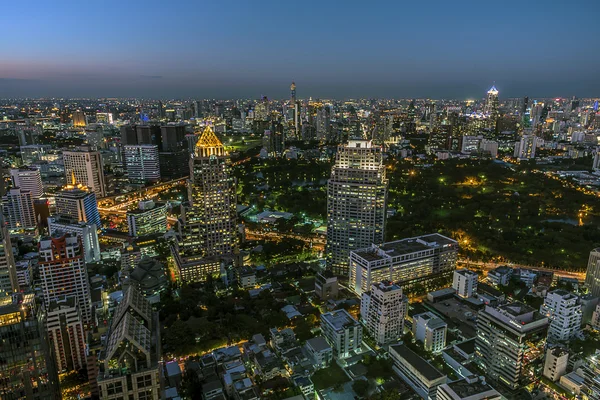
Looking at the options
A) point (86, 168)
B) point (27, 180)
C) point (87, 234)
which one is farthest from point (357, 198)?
point (27, 180)

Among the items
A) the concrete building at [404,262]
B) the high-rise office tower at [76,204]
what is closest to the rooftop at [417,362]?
the concrete building at [404,262]

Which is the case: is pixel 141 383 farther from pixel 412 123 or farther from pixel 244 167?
pixel 412 123

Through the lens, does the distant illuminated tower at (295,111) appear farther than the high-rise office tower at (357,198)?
Yes

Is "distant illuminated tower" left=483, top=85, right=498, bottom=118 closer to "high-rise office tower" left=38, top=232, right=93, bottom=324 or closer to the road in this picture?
the road

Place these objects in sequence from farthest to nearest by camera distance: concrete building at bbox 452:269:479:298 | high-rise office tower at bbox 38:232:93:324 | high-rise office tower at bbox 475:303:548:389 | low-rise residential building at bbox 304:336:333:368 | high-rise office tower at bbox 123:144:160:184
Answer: high-rise office tower at bbox 123:144:160:184, concrete building at bbox 452:269:479:298, high-rise office tower at bbox 38:232:93:324, low-rise residential building at bbox 304:336:333:368, high-rise office tower at bbox 475:303:548:389

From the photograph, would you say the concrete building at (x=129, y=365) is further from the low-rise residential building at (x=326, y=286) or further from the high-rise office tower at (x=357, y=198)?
the high-rise office tower at (x=357, y=198)

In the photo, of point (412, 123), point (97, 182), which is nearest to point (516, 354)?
point (97, 182)

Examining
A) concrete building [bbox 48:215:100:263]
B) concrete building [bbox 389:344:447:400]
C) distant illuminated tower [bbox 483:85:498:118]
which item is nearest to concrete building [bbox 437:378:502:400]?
concrete building [bbox 389:344:447:400]
